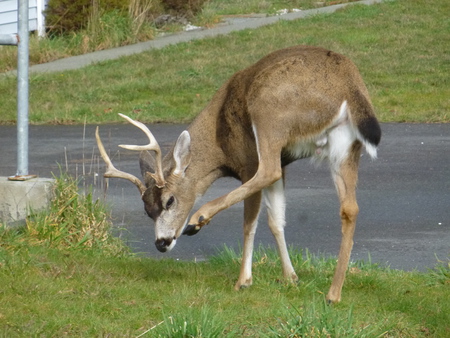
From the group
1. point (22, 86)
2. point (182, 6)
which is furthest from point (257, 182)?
point (182, 6)

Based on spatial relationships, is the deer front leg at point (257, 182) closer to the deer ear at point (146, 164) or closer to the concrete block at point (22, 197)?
the deer ear at point (146, 164)

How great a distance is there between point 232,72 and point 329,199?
760 cm

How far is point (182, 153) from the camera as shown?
6617mm

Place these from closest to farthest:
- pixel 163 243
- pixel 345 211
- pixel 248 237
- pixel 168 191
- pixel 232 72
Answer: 1. pixel 345 211
2. pixel 163 243
3. pixel 168 191
4. pixel 248 237
5. pixel 232 72

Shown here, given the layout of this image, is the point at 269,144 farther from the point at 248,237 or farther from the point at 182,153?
the point at 248,237

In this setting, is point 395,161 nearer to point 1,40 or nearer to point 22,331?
point 1,40

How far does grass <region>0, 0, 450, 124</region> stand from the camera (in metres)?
14.8

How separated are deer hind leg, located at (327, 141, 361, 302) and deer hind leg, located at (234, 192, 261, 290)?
0.70 meters

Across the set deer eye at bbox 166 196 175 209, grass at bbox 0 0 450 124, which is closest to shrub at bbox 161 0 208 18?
grass at bbox 0 0 450 124

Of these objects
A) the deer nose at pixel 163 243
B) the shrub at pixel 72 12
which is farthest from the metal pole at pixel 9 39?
the shrub at pixel 72 12

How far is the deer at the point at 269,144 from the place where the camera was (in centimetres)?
603

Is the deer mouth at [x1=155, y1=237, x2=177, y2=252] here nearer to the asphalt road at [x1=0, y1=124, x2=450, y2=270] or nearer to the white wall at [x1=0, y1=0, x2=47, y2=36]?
the asphalt road at [x1=0, y1=124, x2=450, y2=270]

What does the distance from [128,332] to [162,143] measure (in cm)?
741

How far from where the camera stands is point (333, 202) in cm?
968
